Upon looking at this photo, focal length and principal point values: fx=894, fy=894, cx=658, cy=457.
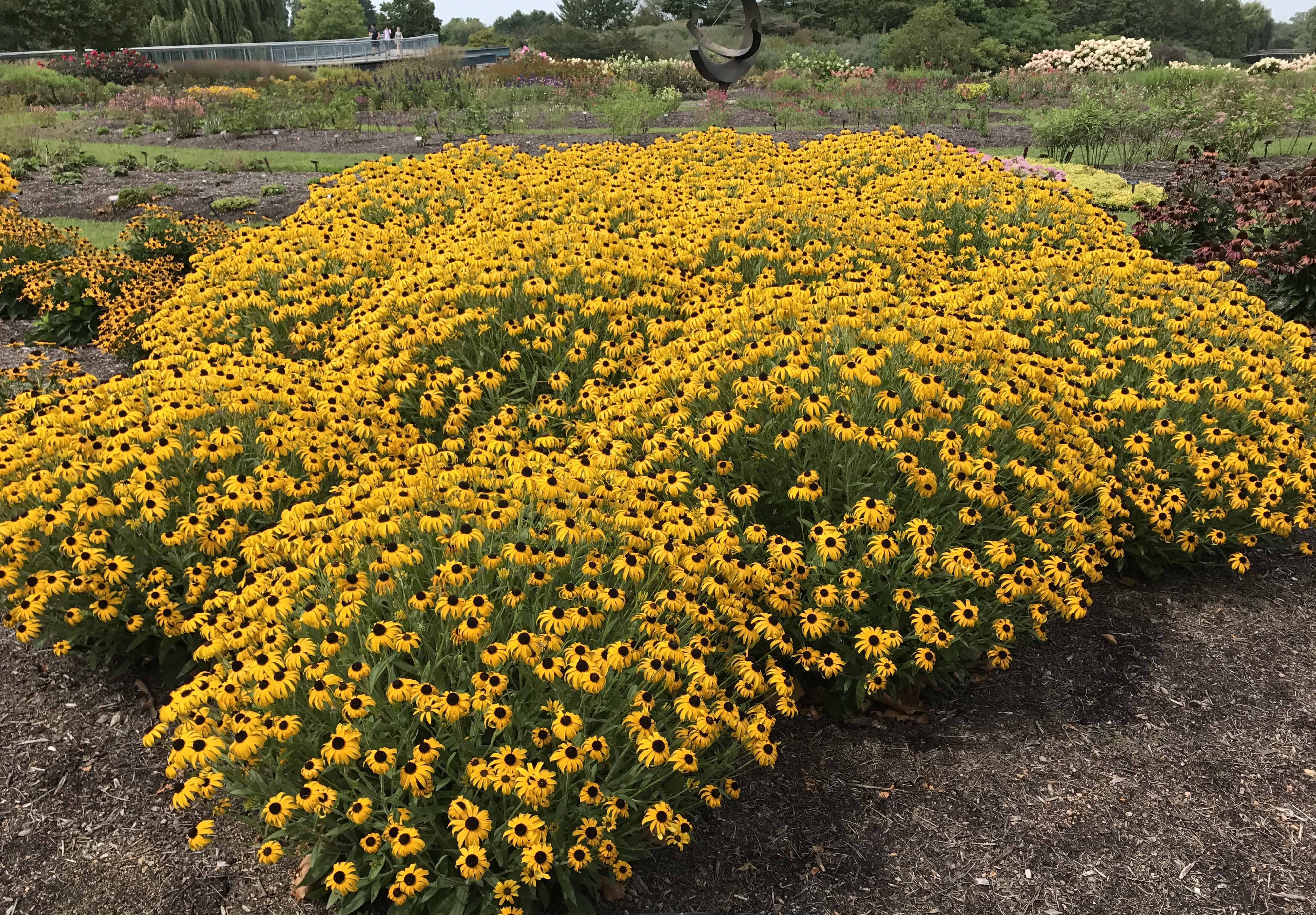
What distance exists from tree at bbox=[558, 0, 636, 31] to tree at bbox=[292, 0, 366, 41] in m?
15.4

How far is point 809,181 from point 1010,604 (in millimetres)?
5673

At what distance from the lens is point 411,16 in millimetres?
71062

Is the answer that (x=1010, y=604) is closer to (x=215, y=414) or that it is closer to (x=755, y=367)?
(x=755, y=367)

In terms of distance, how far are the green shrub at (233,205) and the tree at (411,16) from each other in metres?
64.5

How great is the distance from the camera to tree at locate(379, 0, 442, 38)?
229ft

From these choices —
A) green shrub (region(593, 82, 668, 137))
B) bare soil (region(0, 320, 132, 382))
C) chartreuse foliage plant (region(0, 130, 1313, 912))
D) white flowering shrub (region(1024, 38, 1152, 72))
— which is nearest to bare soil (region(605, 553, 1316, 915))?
chartreuse foliage plant (region(0, 130, 1313, 912))

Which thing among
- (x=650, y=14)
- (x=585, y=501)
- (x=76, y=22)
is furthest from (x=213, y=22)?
(x=585, y=501)

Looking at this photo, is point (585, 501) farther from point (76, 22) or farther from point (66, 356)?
point (76, 22)

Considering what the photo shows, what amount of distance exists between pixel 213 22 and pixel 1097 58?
147ft

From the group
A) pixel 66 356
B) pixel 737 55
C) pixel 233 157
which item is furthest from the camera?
pixel 233 157

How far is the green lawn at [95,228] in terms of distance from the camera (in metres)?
11.3

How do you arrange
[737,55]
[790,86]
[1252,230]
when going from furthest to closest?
[790,86] < [737,55] < [1252,230]

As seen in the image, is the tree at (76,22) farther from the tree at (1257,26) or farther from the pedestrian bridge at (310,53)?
the tree at (1257,26)

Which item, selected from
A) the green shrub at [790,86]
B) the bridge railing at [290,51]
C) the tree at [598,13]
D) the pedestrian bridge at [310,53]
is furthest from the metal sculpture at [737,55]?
the tree at [598,13]
